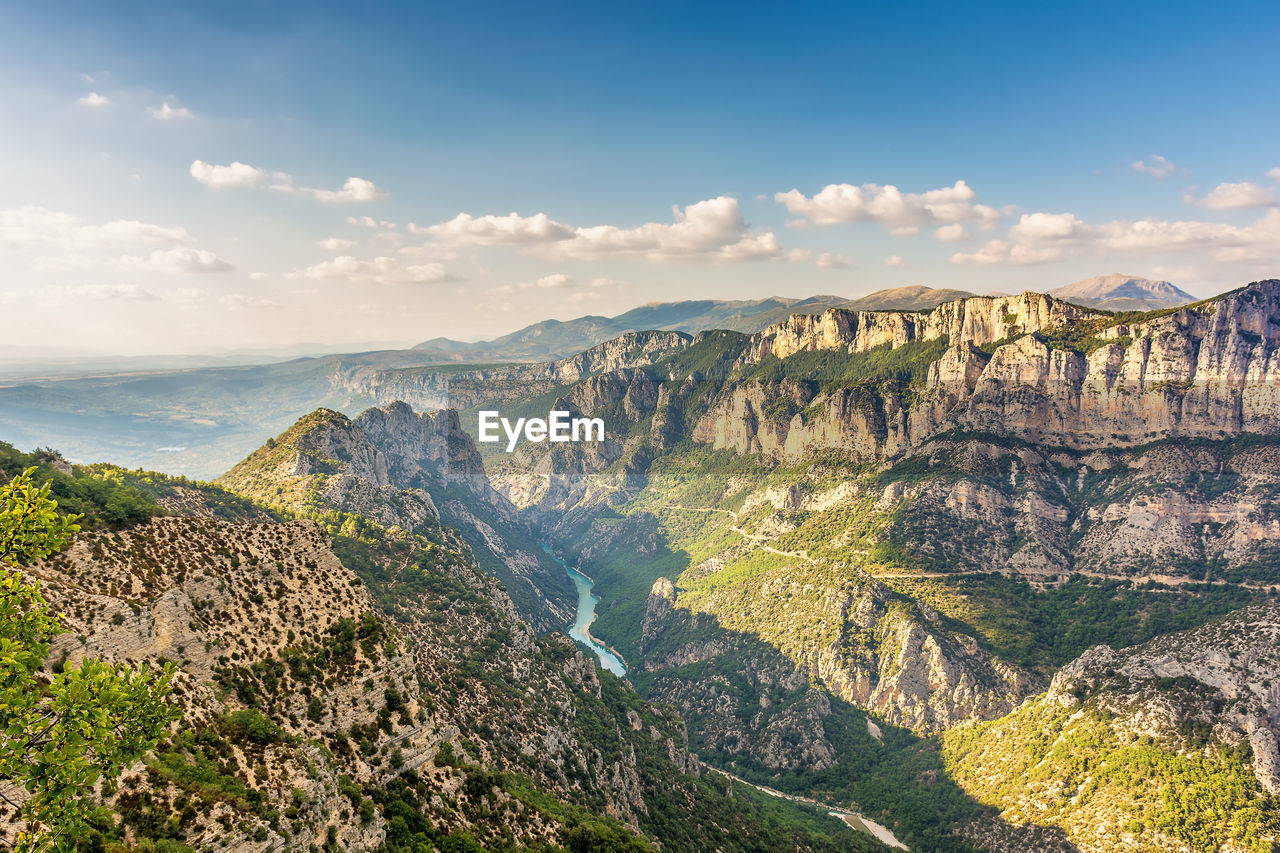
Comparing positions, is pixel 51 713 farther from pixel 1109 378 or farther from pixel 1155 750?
pixel 1109 378

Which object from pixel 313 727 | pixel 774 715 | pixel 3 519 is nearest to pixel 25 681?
pixel 3 519

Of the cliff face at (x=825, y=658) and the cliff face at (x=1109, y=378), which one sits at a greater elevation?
the cliff face at (x=1109, y=378)

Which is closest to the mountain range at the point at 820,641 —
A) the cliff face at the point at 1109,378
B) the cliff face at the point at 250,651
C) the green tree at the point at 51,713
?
the cliff face at the point at 250,651

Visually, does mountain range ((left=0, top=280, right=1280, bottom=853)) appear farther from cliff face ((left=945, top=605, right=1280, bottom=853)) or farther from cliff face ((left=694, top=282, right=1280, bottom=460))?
cliff face ((left=694, top=282, right=1280, bottom=460))

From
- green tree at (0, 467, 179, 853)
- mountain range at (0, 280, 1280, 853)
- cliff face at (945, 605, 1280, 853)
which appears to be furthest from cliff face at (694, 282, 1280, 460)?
green tree at (0, 467, 179, 853)

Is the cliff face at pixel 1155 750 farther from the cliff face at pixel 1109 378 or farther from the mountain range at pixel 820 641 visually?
the cliff face at pixel 1109 378

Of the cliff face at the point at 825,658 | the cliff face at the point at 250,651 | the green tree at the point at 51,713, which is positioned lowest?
the cliff face at the point at 825,658

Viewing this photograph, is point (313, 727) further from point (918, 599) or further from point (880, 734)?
point (918, 599)

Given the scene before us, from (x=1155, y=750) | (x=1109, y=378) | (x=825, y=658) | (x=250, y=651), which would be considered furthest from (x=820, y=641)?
(x=250, y=651)
